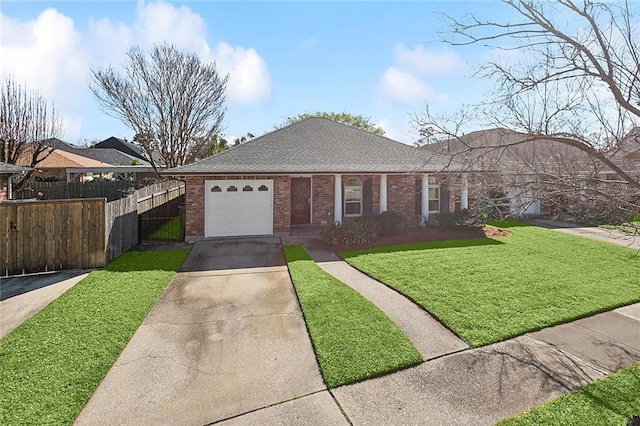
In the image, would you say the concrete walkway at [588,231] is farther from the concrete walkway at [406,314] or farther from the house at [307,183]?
the concrete walkway at [406,314]

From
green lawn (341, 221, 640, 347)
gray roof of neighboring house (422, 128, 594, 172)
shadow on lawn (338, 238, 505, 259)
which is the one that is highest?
gray roof of neighboring house (422, 128, 594, 172)

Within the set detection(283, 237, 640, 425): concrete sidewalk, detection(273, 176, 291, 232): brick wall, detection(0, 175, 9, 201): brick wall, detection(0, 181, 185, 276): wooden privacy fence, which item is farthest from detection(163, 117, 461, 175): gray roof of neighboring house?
detection(283, 237, 640, 425): concrete sidewalk

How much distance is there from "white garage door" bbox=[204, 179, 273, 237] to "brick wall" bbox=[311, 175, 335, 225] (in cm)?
233

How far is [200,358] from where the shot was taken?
4.86m

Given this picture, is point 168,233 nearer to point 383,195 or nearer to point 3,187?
point 3,187

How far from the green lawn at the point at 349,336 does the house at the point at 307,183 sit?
6.30 meters

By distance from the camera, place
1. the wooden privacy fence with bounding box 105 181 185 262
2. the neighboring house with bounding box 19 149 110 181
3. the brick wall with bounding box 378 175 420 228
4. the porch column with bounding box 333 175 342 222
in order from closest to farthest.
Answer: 1. the wooden privacy fence with bounding box 105 181 185 262
2. the porch column with bounding box 333 175 342 222
3. the brick wall with bounding box 378 175 420 228
4. the neighboring house with bounding box 19 149 110 181

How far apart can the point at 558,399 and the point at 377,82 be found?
11.2 metres

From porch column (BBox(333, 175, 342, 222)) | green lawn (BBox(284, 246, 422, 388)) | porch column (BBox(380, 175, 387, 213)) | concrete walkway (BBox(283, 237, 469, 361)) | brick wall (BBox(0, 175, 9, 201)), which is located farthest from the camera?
porch column (BBox(380, 175, 387, 213))

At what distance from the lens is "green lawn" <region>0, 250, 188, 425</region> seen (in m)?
3.80

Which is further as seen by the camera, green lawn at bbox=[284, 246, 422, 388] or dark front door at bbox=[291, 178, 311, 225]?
dark front door at bbox=[291, 178, 311, 225]

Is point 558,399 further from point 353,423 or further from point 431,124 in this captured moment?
point 431,124

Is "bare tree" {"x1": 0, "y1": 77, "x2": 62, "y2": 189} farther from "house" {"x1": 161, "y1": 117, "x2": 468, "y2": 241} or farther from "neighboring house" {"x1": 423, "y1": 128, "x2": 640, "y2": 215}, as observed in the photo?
"neighboring house" {"x1": 423, "y1": 128, "x2": 640, "y2": 215}

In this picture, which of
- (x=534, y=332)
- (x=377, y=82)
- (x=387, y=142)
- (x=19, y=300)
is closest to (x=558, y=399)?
(x=534, y=332)
